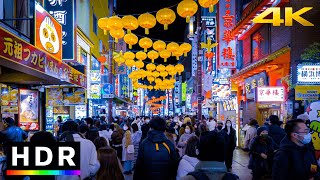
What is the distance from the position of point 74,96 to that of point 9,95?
612 centimetres

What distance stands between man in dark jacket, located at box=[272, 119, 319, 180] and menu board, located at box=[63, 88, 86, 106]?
1572 centimetres

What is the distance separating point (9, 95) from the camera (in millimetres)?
14742

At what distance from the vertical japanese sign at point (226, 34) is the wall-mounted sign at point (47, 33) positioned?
10.0 m

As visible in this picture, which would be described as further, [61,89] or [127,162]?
[61,89]

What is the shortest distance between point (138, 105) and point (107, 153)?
92.2m

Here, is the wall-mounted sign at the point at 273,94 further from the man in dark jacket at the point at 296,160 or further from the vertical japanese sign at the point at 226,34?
the man in dark jacket at the point at 296,160

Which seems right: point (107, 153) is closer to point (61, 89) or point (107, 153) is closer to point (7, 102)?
point (7, 102)

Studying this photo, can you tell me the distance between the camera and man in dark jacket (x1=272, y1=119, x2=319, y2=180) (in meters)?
5.61

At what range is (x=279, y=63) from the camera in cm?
1725

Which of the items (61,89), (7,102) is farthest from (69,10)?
(7,102)

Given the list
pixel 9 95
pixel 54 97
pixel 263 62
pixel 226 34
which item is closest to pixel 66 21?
pixel 54 97

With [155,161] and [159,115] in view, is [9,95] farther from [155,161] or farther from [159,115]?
[155,161]

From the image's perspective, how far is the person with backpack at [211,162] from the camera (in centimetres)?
364

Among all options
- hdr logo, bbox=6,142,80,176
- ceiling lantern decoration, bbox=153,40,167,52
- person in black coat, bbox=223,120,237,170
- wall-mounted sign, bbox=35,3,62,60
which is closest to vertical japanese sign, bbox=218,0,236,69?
ceiling lantern decoration, bbox=153,40,167,52
